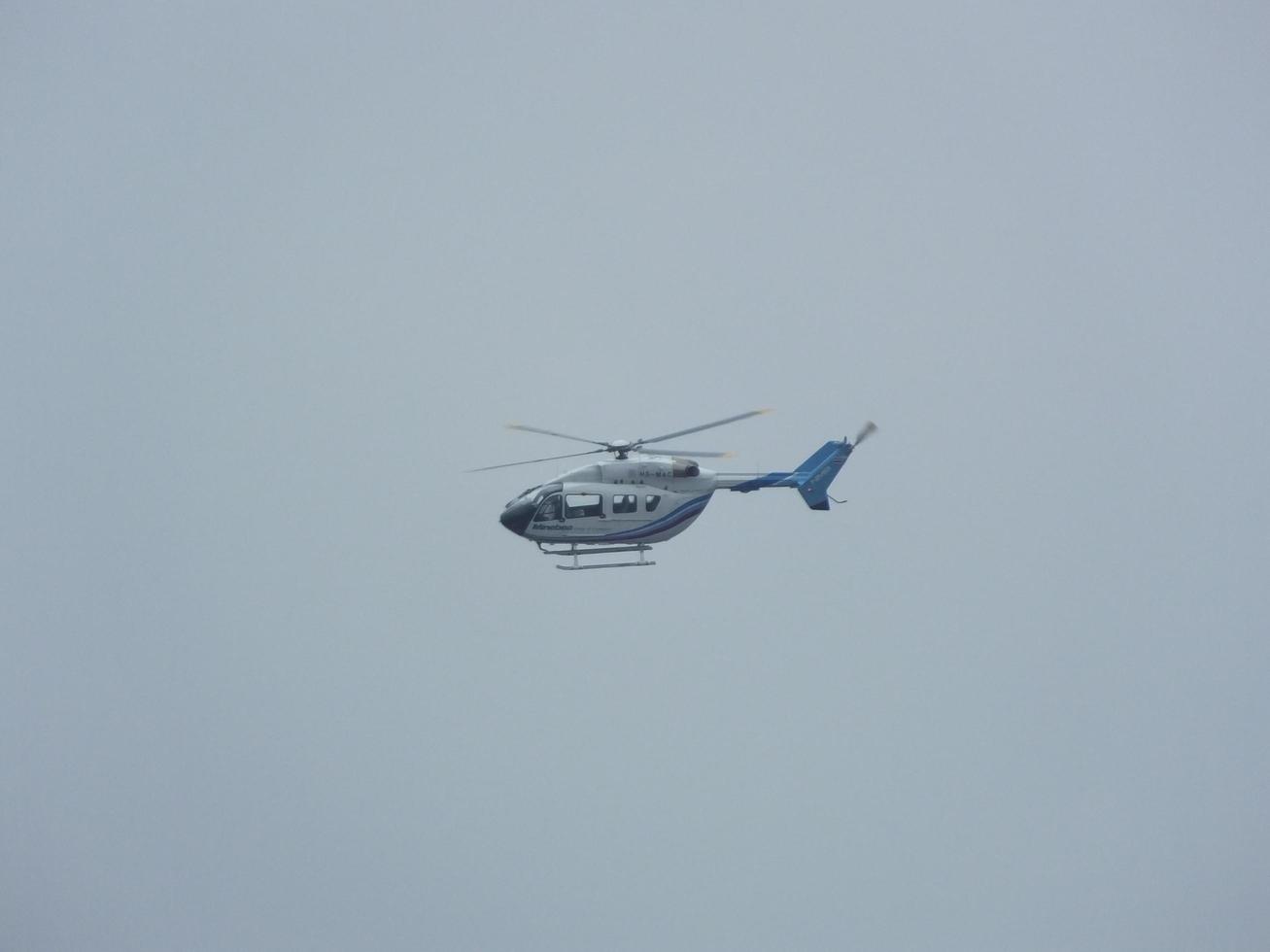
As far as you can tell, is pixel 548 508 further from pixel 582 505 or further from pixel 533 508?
pixel 582 505

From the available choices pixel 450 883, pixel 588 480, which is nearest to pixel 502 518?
pixel 588 480

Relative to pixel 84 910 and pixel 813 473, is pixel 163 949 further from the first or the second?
pixel 813 473

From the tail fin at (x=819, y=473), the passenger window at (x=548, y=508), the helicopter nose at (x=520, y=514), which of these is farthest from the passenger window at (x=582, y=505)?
the tail fin at (x=819, y=473)

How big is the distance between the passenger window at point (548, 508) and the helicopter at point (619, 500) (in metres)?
0.03

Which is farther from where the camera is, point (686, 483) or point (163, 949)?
point (163, 949)

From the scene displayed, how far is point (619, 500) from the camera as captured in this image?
4712 centimetres

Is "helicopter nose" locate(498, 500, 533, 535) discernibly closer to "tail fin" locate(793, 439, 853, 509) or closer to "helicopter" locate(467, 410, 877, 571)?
"helicopter" locate(467, 410, 877, 571)

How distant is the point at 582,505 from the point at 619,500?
1225 millimetres

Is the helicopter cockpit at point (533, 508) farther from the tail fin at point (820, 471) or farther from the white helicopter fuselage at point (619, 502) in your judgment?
the tail fin at point (820, 471)

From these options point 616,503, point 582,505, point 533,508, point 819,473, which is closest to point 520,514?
point 533,508

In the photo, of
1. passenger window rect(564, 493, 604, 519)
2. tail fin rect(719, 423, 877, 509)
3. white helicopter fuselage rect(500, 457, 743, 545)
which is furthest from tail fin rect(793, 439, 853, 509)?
passenger window rect(564, 493, 604, 519)

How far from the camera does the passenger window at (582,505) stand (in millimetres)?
46406

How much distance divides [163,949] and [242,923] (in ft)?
42.2

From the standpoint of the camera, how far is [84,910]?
133 m
